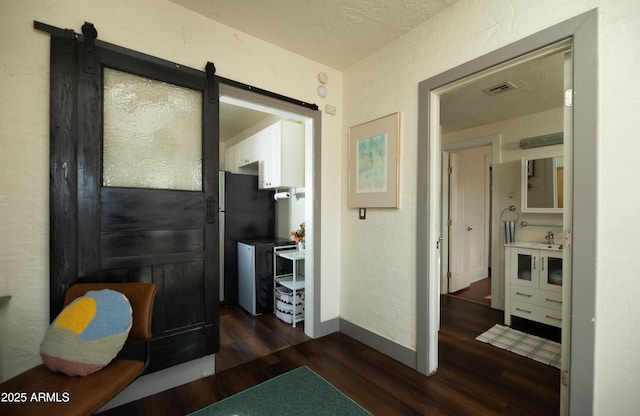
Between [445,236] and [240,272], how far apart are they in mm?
3073

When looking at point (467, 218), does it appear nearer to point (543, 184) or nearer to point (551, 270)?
point (543, 184)

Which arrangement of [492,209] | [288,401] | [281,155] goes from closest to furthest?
[288,401], [281,155], [492,209]

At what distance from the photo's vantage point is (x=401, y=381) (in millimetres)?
1978

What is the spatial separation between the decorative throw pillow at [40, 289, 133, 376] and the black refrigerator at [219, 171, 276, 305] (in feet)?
6.98

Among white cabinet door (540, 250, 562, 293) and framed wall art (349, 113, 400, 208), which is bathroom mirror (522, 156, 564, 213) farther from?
framed wall art (349, 113, 400, 208)

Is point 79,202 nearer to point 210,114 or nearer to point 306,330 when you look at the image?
point 210,114

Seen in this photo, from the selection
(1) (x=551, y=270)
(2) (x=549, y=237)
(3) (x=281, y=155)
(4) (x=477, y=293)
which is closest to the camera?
(1) (x=551, y=270)

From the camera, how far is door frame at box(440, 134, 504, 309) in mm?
3557

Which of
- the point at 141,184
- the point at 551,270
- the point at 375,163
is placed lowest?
the point at 551,270

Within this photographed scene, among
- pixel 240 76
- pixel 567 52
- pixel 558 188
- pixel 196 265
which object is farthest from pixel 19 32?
pixel 558 188

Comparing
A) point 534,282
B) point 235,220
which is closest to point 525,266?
point 534,282

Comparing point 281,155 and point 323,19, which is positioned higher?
point 323,19

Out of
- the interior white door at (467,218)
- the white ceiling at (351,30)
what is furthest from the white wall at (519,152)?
the interior white door at (467,218)

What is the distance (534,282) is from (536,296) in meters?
0.15
